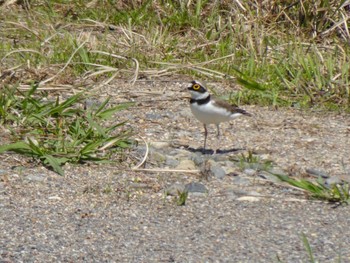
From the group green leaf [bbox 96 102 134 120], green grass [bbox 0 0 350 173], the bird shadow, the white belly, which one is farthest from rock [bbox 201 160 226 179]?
green leaf [bbox 96 102 134 120]

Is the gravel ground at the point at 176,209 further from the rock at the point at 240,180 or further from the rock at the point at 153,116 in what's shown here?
the rock at the point at 153,116

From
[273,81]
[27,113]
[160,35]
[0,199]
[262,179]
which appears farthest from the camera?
[160,35]

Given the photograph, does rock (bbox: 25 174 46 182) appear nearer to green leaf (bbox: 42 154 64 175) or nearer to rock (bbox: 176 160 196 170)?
green leaf (bbox: 42 154 64 175)

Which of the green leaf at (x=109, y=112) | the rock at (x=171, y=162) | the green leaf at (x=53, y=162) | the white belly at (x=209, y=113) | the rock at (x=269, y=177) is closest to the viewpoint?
the green leaf at (x=53, y=162)

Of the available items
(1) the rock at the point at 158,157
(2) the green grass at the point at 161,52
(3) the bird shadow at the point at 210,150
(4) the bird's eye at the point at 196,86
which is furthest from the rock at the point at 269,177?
(2) the green grass at the point at 161,52

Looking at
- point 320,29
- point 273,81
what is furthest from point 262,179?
point 320,29

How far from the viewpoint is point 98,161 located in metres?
6.82

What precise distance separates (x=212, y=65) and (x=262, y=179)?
2.90m

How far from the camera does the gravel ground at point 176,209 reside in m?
5.34

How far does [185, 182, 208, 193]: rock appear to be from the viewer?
252 inches

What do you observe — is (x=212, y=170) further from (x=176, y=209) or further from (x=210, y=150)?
(x=176, y=209)

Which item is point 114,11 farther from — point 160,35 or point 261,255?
point 261,255

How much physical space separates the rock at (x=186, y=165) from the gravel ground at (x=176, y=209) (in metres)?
0.02

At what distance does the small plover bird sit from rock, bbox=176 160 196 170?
0.49 metres
